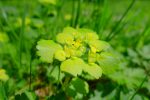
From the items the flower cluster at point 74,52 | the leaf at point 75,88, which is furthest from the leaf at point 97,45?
the leaf at point 75,88

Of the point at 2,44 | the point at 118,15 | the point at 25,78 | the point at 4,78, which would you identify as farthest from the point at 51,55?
the point at 118,15

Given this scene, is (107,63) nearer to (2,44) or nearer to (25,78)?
(25,78)

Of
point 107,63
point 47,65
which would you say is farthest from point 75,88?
point 47,65

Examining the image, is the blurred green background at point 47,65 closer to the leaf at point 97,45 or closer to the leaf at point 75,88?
the leaf at point 75,88

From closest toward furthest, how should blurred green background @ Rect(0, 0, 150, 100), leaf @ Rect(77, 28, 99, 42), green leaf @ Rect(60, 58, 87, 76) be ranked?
green leaf @ Rect(60, 58, 87, 76), leaf @ Rect(77, 28, 99, 42), blurred green background @ Rect(0, 0, 150, 100)

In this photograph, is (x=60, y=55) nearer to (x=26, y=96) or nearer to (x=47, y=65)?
(x=26, y=96)

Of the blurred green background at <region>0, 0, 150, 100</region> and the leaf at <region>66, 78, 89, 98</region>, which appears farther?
the blurred green background at <region>0, 0, 150, 100</region>

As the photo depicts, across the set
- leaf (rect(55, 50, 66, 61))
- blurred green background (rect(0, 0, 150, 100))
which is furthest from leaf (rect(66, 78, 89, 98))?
leaf (rect(55, 50, 66, 61))

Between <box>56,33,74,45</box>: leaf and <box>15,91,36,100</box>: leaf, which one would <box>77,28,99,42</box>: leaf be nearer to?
<box>56,33,74,45</box>: leaf
